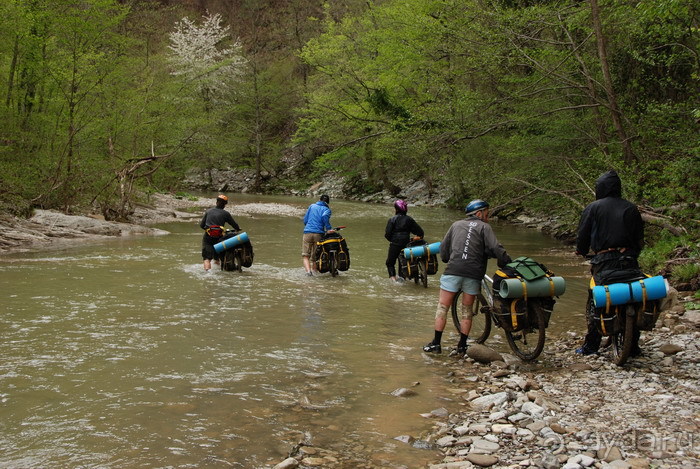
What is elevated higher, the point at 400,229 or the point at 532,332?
the point at 400,229

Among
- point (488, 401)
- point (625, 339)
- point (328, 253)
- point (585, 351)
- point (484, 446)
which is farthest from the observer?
point (328, 253)

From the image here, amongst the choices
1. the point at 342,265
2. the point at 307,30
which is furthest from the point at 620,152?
the point at 307,30

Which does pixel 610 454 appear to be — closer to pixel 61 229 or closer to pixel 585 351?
pixel 585 351

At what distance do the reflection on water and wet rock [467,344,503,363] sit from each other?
0.51 meters

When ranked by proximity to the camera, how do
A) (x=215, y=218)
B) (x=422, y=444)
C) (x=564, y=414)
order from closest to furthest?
1. (x=422, y=444)
2. (x=564, y=414)
3. (x=215, y=218)

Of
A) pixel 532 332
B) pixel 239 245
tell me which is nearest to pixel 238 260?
pixel 239 245

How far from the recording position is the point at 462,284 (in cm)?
715

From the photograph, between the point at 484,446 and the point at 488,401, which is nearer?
the point at 484,446

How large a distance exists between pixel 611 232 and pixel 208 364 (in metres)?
4.63

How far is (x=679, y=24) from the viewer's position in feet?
40.7

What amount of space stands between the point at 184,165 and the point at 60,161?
19586mm

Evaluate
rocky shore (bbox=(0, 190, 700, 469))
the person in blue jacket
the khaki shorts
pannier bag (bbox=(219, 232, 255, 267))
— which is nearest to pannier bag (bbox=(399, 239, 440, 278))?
the person in blue jacket

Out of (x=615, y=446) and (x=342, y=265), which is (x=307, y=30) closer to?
(x=342, y=265)

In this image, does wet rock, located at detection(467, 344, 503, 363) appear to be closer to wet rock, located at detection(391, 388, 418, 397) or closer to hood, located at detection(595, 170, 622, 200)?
wet rock, located at detection(391, 388, 418, 397)
